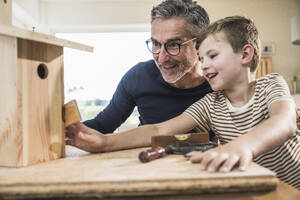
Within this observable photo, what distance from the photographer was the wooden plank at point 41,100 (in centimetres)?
72

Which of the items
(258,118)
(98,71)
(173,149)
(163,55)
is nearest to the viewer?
(173,149)

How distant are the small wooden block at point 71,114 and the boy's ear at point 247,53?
0.69 meters

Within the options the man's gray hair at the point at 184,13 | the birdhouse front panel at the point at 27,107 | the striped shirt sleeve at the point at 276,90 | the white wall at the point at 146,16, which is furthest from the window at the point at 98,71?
the birdhouse front panel at the point at 27,107

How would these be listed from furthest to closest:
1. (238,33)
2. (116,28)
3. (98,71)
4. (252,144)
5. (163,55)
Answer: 1. (116,28)
2. (98,71)
3. (163,55)
4. (238,33)
5. (252,144)

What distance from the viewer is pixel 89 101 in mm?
4426

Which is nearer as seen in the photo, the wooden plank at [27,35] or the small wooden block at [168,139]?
the wooden plank at [27,35]

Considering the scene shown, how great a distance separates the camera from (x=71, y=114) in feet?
2.75

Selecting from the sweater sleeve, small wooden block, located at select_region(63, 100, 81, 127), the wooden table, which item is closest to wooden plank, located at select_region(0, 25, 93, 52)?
small wooden block, located at select_region(63, 100, 81, 127)

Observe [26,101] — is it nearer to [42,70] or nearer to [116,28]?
[42,70]

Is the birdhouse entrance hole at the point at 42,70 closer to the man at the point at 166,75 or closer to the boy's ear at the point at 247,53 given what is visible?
the man at the point at 166,75

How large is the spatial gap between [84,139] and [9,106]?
0.24m

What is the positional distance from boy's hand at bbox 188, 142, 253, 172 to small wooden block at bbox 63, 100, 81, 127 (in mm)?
378

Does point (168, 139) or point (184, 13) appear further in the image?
point (184, 13)

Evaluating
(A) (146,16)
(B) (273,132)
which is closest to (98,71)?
(A) (146,16)
